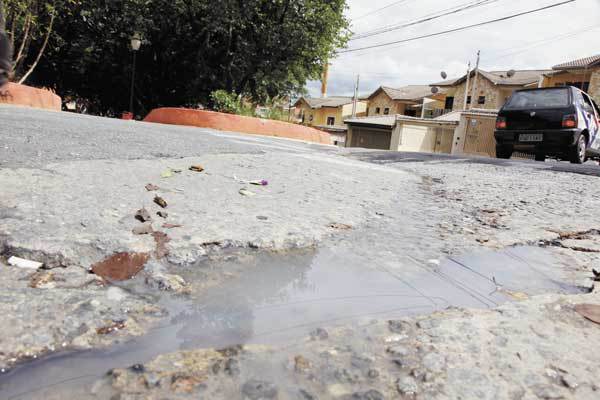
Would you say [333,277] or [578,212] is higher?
[578,212]

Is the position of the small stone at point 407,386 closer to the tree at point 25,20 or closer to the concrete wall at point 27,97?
the concrete wall at point 27,97

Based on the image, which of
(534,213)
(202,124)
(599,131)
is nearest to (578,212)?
(534,213)

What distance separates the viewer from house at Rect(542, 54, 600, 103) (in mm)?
27047

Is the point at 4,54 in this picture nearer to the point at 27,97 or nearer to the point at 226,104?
the point at 27,97

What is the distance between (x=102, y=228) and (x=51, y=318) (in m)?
0.60

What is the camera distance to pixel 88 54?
16078 millimetres

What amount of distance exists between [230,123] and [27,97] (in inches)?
205

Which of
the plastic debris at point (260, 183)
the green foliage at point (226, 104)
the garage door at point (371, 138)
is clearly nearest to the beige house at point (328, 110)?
the garage door at point (371, 138)

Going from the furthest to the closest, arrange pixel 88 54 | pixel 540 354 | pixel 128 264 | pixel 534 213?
pixel 88 54, pixel 534 213, pixel 128 264, pixel 540 354

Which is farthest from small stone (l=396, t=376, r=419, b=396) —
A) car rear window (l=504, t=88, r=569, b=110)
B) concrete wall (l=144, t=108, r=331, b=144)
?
concrete wall (l=144, t=108, r=331, b=144)

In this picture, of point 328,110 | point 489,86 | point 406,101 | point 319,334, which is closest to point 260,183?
point 319,334

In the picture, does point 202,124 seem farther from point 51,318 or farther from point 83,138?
point 51,318

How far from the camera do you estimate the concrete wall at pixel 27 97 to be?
945 centimetres

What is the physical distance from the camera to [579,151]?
6.80 meters
